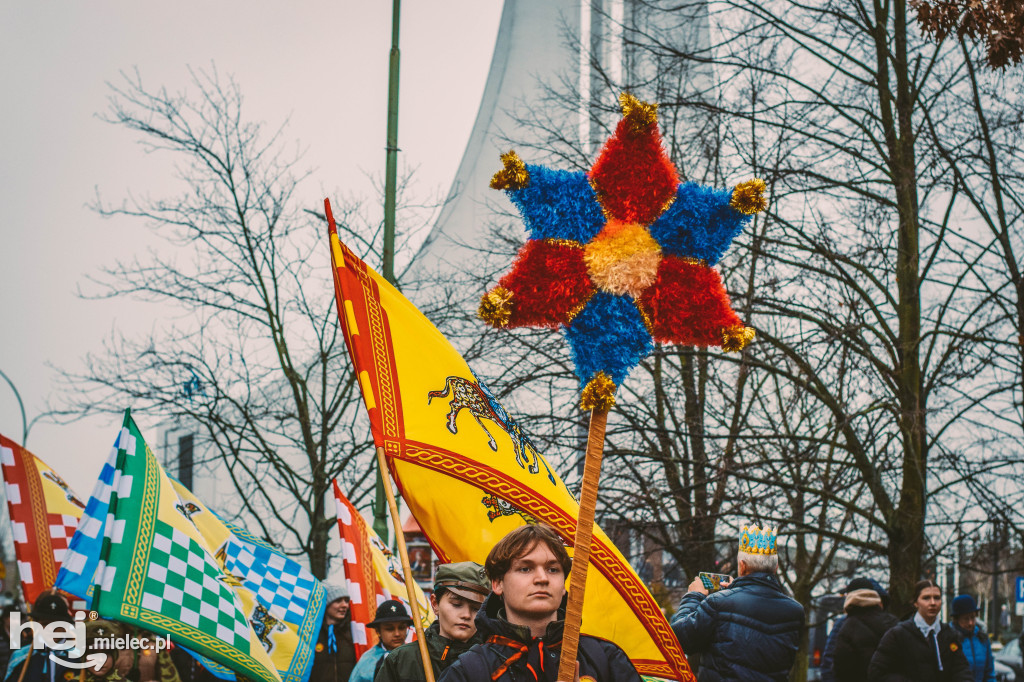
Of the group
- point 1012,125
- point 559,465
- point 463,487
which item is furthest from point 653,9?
point 463,487

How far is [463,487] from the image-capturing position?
529 centimetres

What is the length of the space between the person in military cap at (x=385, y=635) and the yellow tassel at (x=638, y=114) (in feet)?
11.5

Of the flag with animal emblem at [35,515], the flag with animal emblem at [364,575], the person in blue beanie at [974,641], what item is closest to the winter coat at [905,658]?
the person in blue beanie at [974,641]

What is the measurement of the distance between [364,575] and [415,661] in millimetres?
3408

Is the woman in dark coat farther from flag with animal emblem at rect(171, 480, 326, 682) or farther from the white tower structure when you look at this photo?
the white tower structure

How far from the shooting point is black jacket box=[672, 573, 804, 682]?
6.29m

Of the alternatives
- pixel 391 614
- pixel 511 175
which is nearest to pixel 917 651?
pixel 391 614

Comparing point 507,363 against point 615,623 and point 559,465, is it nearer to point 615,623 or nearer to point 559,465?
point 559,465

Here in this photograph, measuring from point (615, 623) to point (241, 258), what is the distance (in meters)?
10.6

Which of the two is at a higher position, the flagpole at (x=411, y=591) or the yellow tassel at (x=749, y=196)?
the yellow tassel at (x=749, y=196)

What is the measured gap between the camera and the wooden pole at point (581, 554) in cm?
343

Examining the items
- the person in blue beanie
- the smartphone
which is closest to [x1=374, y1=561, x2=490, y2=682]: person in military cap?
the smartphone

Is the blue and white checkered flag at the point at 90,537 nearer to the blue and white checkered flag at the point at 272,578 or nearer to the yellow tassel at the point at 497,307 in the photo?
the blue and white checkered flag at the point at 272,578

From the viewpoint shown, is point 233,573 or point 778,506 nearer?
point 233,573
